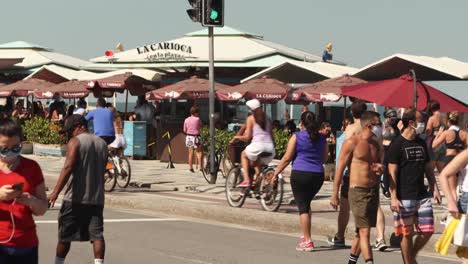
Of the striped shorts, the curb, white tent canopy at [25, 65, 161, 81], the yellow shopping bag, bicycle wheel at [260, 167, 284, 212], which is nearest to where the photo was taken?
the yellow shopping bag

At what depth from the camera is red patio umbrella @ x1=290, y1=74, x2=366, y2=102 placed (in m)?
25.6

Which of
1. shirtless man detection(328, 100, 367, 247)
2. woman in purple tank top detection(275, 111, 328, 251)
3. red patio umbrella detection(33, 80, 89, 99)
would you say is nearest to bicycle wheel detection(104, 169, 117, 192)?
shirtless man detection(328, 100, 367, 247)

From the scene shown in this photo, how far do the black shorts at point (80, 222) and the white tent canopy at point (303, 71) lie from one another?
67.0 feet

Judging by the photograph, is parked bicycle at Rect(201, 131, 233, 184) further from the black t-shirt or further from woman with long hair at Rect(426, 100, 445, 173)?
the black t-shirt

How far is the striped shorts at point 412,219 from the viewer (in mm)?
10211

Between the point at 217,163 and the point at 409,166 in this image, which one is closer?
the point at 409,166

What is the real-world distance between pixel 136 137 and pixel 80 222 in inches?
796

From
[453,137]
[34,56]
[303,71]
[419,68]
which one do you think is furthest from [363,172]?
[34,56]

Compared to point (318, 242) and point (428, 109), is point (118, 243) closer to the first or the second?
point (318, 242)

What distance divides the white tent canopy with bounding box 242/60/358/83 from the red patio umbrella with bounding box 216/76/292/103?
2.26 m

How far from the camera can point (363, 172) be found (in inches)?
413

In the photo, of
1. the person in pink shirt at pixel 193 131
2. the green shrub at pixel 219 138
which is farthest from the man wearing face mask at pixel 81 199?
the green shrub at pixel 219 138

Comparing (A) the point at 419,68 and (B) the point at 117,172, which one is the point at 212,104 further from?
(A) the point at 419,68

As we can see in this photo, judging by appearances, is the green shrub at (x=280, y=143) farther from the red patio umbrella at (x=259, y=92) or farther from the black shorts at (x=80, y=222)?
the black shorts at (x=80, y=222)
